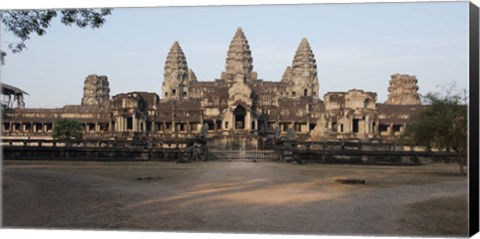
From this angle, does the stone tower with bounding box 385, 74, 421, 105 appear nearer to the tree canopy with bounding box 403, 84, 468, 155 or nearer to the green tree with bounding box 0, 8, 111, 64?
the tree canopy with bounding box 403, 84, 468, 155

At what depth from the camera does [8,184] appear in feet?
50.3

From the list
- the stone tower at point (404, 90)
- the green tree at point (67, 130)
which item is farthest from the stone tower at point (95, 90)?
the stone tower at point (404, 90)

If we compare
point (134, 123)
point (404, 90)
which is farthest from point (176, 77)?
point (404, 90)

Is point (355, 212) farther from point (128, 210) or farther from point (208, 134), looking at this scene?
point (208, 134)

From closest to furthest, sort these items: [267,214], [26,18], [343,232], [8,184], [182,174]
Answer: [343,232] < [267,214] < [26,18] < [8,184] < [182,174]

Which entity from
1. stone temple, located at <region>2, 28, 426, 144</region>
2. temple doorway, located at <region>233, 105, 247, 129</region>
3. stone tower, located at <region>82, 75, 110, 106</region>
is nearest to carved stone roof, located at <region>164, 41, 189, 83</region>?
stone tower, located at <region>82, 75, 110, 106</region>

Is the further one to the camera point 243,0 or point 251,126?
point 251,126

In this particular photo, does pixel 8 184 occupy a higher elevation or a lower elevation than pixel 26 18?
lower

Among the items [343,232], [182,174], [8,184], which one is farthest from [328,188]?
[8,184]

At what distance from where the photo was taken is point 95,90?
71125 millimetres

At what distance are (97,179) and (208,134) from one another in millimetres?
35456

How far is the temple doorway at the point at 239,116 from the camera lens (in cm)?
5366

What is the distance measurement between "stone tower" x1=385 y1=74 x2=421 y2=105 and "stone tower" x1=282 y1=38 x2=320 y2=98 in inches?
549

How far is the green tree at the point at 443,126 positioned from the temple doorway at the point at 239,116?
33.6 m
